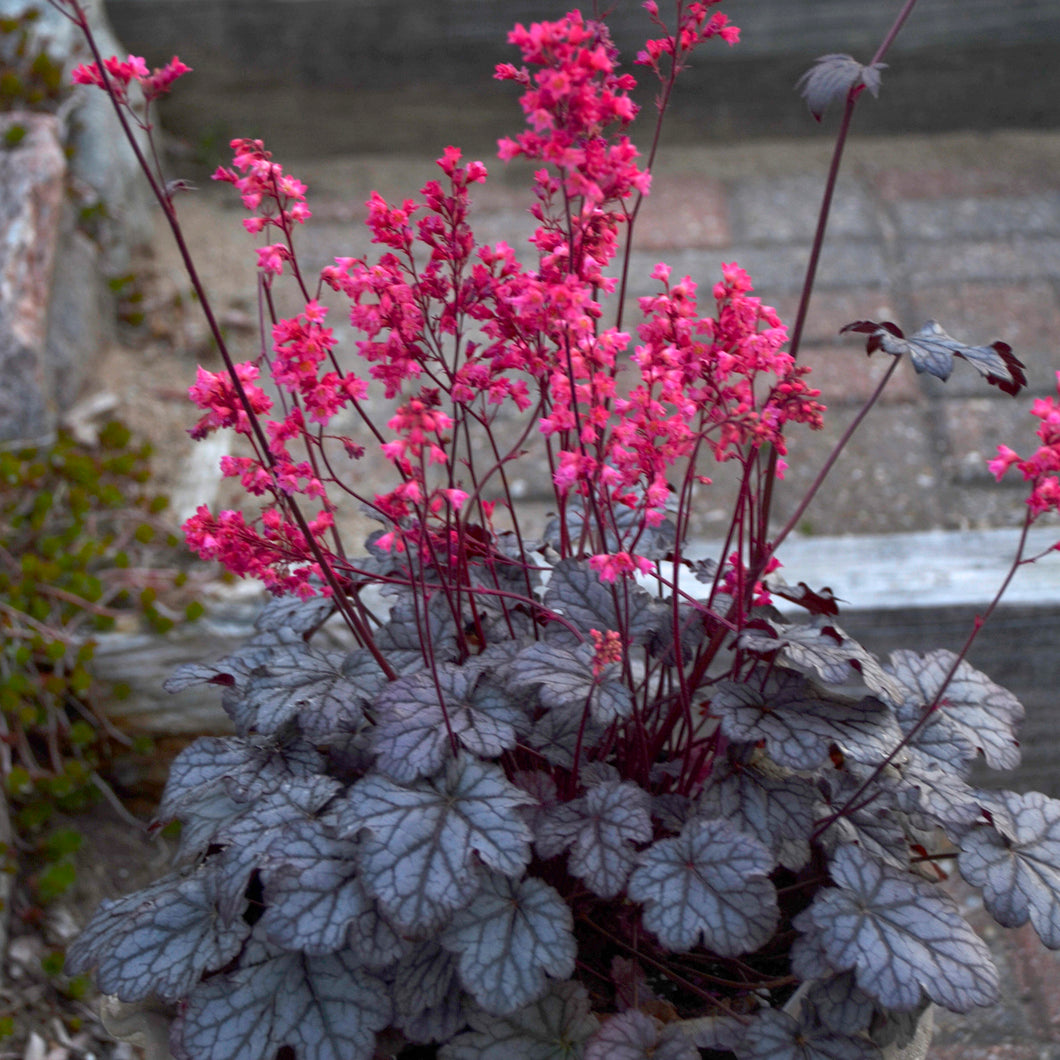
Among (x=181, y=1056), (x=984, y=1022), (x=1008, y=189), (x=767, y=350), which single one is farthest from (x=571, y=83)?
(x=1008, y=189)

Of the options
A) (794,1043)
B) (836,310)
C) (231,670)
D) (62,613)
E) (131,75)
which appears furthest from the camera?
(836,310)

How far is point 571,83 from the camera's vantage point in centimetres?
81

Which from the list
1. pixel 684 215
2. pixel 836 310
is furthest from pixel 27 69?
pixel 836 310

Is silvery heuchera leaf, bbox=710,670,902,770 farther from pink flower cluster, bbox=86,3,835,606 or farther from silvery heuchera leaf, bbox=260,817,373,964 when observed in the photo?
silvery heuchera leaf, bbox=260,817,373,964

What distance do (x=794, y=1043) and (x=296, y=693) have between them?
0.56 meters

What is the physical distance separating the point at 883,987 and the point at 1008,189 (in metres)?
2.86

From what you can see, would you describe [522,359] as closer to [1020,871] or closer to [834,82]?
[834,82]

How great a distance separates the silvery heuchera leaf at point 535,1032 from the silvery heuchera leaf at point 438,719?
9.2 inches

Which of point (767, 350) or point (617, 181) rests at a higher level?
point (617, 181)

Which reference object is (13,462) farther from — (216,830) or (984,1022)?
(984,1022)

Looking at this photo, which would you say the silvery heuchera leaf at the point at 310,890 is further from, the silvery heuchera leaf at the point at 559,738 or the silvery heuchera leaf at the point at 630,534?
the silvery heuchera leaf at the point at 630,534

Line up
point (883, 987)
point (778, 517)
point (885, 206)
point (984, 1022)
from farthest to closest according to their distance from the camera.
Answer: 1. point (885, 206)
2. point (778, 517)
3. point (984, 1022)
4. point (883, 987)

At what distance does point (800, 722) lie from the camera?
1.04 meters

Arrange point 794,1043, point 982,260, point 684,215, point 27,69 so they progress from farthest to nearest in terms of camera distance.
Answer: point 684,215
point 982,260
point 27,69
point 794,1043
